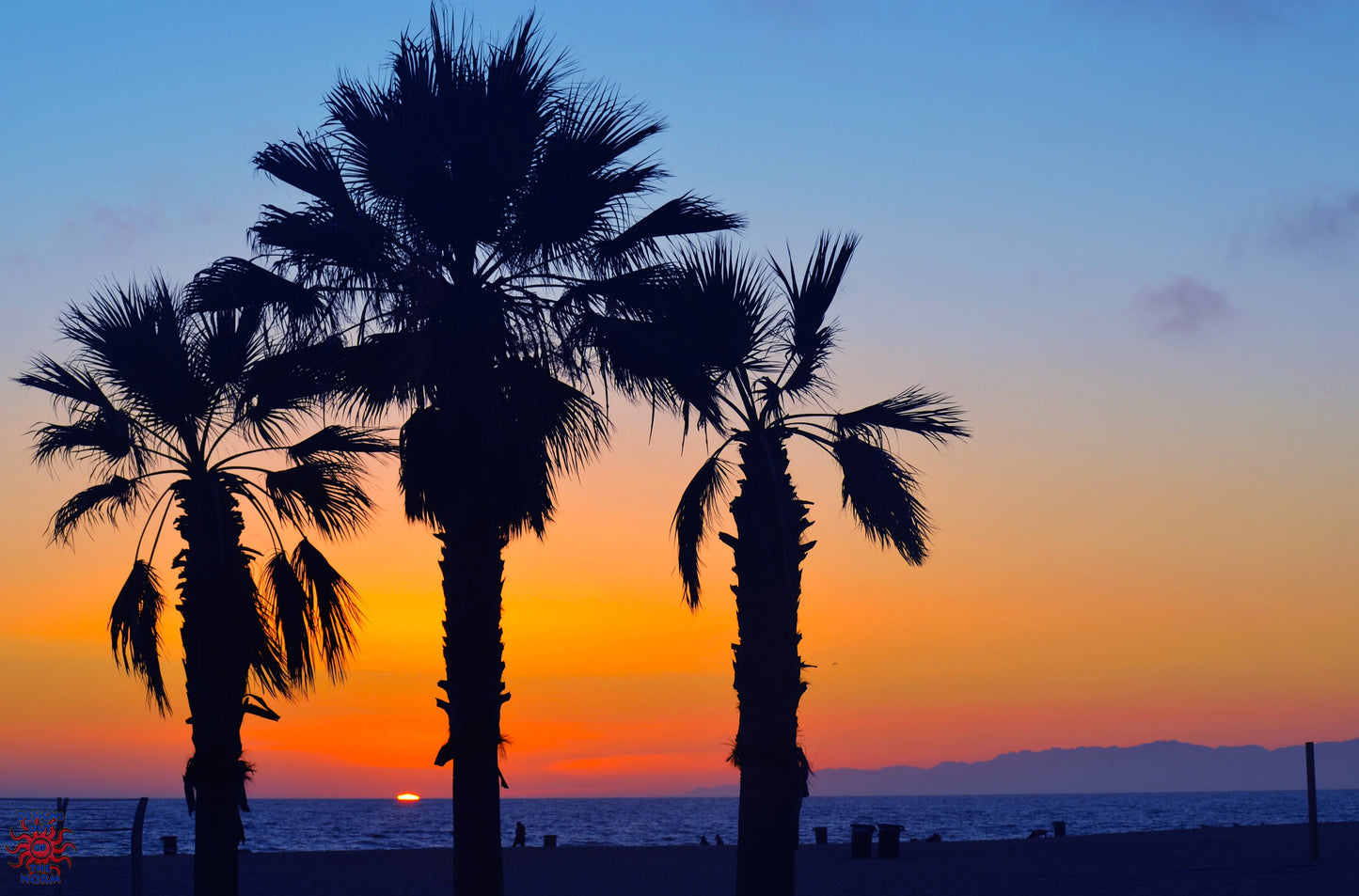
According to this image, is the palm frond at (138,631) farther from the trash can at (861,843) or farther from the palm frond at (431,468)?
the trash can at (861,843)

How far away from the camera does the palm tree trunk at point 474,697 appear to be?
13.8 m

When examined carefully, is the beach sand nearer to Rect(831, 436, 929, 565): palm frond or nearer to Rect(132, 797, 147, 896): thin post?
Rect(132, 797, 147, 896): thin post

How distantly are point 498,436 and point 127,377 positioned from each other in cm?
641

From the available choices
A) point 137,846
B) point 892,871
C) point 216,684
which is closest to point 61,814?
point 137,846

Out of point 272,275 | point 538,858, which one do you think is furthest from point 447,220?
point 538,858

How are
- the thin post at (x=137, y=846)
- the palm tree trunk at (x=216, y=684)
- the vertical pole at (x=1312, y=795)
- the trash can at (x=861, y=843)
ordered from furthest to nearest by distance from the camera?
the trash can at (x=861, y=843)
the vertical pole at (x=1312, y=795)
the thin post at (x=137, y=846)
the palm tree trunk at (x=216, y=684)

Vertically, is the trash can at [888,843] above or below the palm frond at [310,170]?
below

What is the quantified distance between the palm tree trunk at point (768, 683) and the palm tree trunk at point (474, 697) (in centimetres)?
285

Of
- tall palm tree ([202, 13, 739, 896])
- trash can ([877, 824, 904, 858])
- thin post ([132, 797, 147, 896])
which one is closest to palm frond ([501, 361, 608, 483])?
tall palm tree ([202, 13, 739, 896])

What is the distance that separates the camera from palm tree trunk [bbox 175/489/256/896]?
16.5 m

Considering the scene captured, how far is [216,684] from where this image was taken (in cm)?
1658

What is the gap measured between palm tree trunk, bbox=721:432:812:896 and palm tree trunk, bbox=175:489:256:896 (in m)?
7.23

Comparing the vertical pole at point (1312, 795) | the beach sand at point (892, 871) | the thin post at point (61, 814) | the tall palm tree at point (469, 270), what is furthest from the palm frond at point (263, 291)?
the vertical pole at point (1312, 795)

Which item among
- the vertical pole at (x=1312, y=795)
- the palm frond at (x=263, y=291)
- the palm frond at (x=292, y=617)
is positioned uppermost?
the palm frond at (x=263, y=291)
